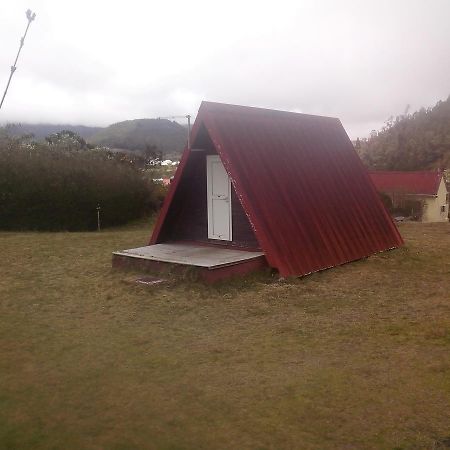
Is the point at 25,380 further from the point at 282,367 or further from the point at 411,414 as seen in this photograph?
the point at 411,414

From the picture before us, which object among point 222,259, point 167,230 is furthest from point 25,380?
point 167,230

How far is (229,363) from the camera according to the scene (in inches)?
214

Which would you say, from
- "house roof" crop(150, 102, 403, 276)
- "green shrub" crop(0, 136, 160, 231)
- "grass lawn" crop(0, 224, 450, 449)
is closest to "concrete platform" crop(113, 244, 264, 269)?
"grass lawn" crop(0, 224, 450, 449)

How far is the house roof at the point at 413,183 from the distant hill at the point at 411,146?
29.7m

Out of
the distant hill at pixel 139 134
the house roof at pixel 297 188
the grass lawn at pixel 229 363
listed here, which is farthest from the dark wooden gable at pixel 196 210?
the distant hill at pixel 139 134

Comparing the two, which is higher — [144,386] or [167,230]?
[167,230]

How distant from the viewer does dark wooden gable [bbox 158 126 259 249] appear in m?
10.6

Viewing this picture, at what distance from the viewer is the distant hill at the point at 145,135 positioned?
69.5 m

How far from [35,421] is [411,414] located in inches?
122

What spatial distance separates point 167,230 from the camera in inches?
467

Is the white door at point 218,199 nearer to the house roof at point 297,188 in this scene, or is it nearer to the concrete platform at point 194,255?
the concrete platform at point 194,255

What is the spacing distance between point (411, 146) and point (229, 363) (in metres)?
64.7

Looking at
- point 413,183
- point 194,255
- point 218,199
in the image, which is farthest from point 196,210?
point 413,183

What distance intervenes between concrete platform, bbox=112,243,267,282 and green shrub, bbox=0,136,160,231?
1016 centimetres
